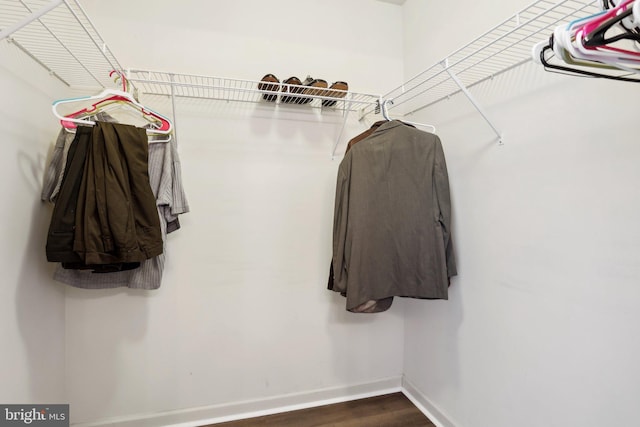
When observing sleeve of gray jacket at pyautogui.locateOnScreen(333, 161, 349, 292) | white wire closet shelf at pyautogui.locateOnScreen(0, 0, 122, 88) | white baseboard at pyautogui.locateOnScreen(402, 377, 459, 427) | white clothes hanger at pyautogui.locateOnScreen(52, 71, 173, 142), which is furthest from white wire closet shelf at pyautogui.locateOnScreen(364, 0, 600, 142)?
white baseboard at pyautogui.locateOnScreen(402, 377, 459, 427)

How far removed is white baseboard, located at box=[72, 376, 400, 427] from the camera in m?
1.56

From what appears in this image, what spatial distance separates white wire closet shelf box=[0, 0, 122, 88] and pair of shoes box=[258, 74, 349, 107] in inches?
26.6

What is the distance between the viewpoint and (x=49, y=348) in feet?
4.40

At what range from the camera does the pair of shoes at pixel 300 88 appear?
1.47m

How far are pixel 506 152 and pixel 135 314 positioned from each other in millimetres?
1962

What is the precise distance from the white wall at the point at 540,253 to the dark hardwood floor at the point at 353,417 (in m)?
0.18

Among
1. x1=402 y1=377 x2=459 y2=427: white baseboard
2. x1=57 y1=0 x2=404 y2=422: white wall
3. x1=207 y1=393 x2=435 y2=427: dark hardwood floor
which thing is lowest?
x1=207 y1=393 x2=435 y2=427: dark hardwood floor

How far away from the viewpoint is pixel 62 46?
1.17m

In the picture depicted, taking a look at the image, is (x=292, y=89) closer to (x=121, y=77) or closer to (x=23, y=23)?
(x=121, y=77)

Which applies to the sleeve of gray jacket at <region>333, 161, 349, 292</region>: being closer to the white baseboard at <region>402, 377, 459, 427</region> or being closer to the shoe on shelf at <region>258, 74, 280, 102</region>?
the shoe on shelf at <region>258, 74, 280, 102</region>

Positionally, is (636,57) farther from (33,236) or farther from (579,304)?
(33,236)

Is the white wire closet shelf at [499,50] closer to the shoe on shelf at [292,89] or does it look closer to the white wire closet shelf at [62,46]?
the shoe on shelf at [292,89]

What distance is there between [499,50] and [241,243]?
157 cm

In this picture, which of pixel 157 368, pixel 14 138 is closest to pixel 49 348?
pixel 157 368
